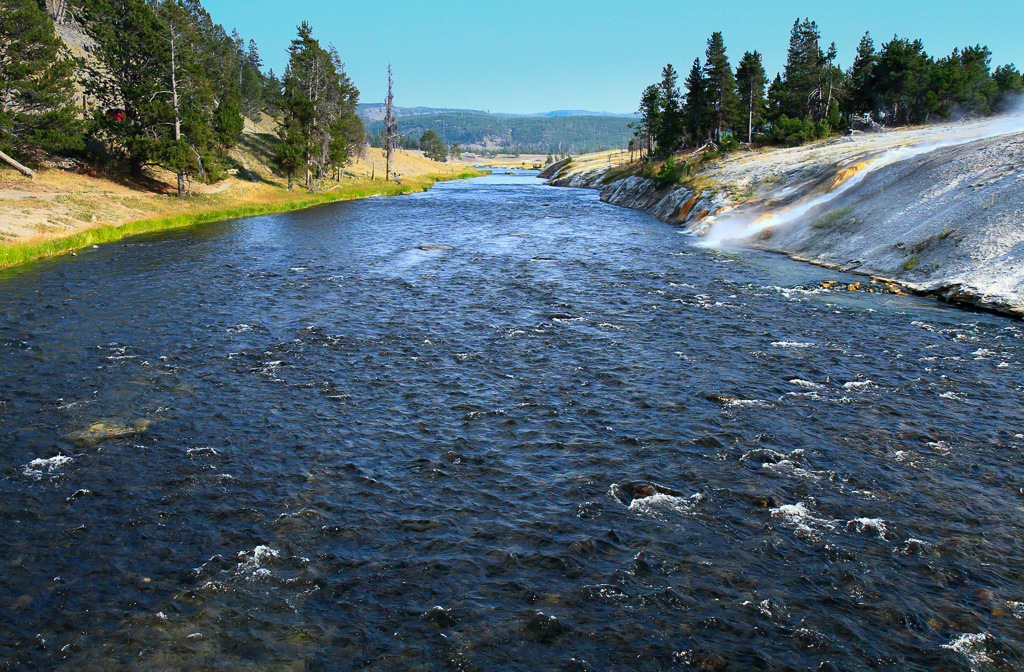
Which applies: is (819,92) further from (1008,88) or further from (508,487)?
(508,487)

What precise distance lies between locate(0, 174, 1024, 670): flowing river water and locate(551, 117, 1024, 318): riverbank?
3773mm

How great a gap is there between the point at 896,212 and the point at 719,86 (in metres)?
63.0

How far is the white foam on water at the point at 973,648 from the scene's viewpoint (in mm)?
8359

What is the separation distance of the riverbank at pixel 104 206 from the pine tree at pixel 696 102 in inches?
2240

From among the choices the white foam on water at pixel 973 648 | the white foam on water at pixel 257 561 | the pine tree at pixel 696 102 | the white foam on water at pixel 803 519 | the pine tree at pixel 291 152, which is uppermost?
the pine tree at pixel 696 102

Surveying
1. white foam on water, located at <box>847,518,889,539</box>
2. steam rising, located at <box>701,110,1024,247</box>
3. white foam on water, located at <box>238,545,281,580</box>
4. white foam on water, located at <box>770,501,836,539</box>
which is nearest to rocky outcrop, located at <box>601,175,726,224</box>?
steam rising, located at <box>701,110,1024,247</box>

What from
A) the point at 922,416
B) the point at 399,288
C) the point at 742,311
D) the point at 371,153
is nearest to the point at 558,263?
the point at 399,288

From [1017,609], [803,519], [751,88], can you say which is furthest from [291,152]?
[1017,609]

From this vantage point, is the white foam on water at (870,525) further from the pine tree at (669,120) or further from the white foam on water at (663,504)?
the pine tree at (669,120)

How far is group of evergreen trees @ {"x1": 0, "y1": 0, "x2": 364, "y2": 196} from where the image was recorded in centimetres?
4769

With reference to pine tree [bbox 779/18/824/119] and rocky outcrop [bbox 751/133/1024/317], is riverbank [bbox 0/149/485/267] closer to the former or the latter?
rocky outcrop [bbox 751/133/1024/317]

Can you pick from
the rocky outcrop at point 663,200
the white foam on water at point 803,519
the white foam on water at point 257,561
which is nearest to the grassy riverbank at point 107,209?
the white foam on water at point 257,561

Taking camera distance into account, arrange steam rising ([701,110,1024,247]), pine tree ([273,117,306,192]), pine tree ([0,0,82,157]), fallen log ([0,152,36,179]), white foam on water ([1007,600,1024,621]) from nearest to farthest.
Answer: white foam on water ([1007,600,1024,621]) < steam rising ([701,110,1024,247]) < pine tree ([0,0,82,157]) < fallen log ([0,152,36,179]) < pine tree ([273,117,306,192])

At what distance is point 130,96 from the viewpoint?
57531 mm
